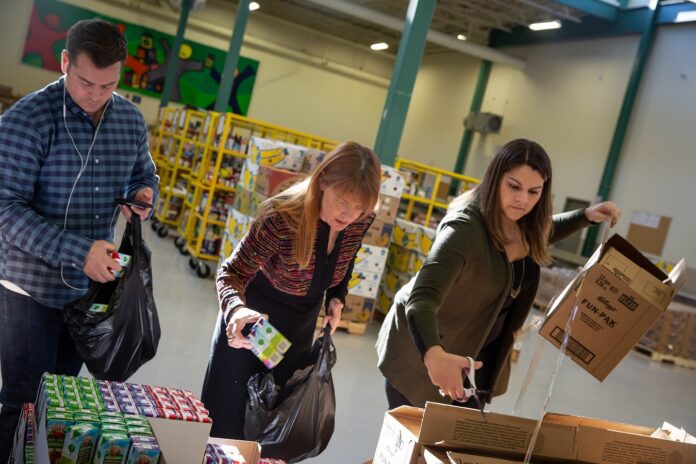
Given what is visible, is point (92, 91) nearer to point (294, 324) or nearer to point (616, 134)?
point (294, 324)

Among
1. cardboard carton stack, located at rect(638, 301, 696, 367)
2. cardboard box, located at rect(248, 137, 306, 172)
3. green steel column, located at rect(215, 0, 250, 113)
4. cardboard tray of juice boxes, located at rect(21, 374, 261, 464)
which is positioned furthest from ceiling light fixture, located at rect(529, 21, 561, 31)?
cardboard tray of juice boxes, located at rect(21, 374, 261, 464)

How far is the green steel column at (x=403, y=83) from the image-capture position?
25.5 ft

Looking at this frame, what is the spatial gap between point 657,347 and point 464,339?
26.6ft

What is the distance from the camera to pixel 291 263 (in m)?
2.29

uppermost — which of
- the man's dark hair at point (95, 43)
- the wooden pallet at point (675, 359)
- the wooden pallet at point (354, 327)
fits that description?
the man's dark hair at point (95, 43)

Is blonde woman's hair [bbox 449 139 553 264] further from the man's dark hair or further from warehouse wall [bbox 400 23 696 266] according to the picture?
warehouse wall [bbox 400 23 696 266]

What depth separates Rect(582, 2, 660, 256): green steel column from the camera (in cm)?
1223

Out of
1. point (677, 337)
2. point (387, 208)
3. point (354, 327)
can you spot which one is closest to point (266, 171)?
point (387, 208)

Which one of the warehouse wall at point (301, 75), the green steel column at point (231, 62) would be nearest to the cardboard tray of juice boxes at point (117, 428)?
the green steel column at point (231, 62)

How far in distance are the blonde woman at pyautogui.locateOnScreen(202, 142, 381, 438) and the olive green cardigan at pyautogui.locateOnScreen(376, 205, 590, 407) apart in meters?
0.27

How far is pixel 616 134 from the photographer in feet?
41.1

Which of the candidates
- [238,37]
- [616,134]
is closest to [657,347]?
[616,134]

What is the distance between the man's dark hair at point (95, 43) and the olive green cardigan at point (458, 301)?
1.10 m

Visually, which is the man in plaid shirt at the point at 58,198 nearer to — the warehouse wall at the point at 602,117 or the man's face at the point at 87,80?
the man's face at the point at 87,80
